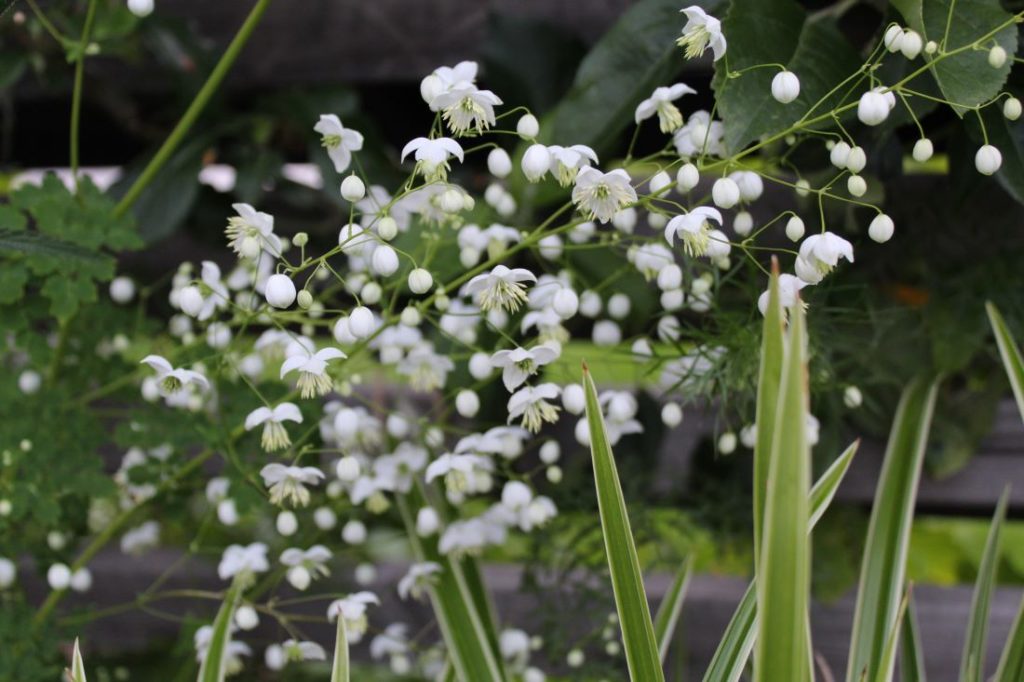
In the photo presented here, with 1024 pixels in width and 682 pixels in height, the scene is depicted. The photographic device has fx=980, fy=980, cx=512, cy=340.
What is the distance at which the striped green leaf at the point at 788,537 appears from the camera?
0.51 meters

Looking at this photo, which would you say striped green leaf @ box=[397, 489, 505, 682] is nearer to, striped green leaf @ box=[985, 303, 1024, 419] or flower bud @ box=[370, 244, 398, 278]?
flower bud @ box=[370, 244, 398, 278]

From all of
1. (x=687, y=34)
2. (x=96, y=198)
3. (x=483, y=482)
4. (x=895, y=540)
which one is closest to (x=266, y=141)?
(x=96, y=198)

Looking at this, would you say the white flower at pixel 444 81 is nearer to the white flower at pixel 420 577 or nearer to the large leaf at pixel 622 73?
the large leaf at pixel 622 73

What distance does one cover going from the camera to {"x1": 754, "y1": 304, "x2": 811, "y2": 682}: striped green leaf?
1.69 ft

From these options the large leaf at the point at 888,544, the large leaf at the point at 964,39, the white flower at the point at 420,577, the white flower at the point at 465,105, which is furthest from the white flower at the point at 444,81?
the large leaf at the point at 888,544

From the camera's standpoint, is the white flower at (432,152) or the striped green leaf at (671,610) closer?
the white flower at (432,152)

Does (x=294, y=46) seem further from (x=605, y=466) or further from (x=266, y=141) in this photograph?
(x=605, y=466)

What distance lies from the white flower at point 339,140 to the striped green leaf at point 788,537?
0.34m

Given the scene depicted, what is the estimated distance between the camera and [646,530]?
1.05 meters

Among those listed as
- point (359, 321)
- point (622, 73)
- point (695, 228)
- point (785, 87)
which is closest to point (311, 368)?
point (359, 321)

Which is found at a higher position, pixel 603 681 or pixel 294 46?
pixel 294 46

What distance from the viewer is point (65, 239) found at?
86 centimetres

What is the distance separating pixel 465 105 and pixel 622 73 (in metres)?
0.34

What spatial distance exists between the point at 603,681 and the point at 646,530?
177 mm
